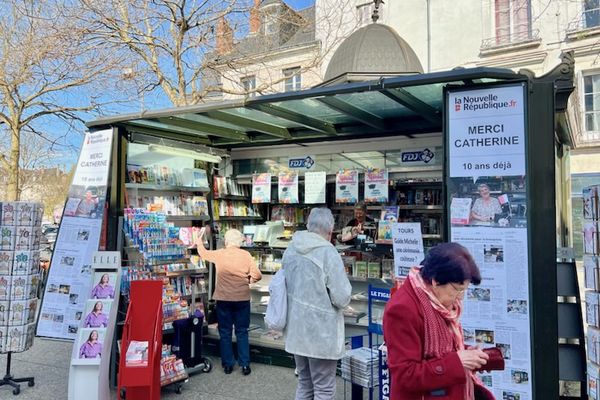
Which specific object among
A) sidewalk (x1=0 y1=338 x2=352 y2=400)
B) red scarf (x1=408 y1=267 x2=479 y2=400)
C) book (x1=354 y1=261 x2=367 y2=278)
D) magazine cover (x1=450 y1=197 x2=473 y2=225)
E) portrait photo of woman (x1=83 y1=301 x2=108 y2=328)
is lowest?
sidewalk (x1=0 y1=338 x2=352 y2=400)

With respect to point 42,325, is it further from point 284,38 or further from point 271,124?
point 284,38

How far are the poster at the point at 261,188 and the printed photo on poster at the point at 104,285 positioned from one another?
2.73m

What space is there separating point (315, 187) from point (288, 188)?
43 cm

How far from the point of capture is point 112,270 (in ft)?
14.5

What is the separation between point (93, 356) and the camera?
156 inches

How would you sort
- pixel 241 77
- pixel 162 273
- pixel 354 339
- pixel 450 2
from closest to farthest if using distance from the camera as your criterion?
pixel 354 339
pixel 162 273
pixel 241 77
pixel 450 2

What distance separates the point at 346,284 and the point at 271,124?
313 centimetres

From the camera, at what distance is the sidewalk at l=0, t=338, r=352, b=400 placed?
4617mm

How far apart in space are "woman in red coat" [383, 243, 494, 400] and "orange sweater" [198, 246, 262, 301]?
11.3 ft

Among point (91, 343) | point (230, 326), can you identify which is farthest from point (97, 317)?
point (230, 326)

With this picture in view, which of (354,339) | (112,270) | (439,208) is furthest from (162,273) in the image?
(439,208)

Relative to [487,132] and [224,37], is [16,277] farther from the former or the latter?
[224,37]

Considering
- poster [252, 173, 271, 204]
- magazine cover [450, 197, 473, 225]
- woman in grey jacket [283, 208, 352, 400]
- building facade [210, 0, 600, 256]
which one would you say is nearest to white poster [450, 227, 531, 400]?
magazine cover [450, 197, 473, 225]

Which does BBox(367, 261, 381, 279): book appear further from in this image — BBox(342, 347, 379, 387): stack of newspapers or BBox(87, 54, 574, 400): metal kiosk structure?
BBox(342, 347, 379, 387): stack of newspapers
